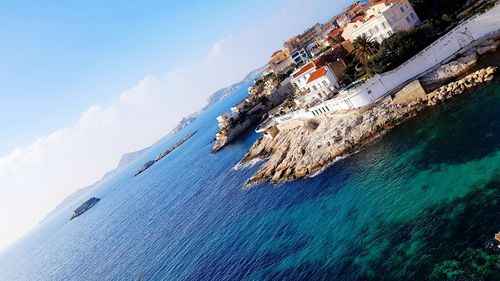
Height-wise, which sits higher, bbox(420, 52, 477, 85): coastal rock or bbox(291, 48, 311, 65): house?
bbox(291, 48, 311, 65): house

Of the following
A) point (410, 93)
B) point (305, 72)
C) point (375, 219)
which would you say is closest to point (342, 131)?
point (410, 93)

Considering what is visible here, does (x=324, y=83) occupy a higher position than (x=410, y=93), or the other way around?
(x=324, y=83)

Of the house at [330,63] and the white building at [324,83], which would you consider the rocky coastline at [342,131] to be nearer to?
the white building at [324,83]

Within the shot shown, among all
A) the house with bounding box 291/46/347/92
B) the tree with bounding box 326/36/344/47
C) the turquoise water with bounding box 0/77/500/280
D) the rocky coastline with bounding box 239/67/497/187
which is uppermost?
the tree with bounding box 326/36/344/47

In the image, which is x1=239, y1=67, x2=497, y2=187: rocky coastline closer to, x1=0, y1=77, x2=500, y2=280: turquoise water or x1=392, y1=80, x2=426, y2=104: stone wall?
x1=392, y1=80, x2=426, y2=104: stone wall

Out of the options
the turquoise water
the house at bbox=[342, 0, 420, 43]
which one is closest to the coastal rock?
the turquoise water

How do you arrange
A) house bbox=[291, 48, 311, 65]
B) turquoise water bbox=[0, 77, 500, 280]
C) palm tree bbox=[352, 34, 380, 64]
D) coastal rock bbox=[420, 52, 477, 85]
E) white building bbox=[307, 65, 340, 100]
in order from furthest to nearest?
house bbox=[291, 48, 311, 65]
white building bbox=[307, 65, 340, 100]
palm tree bbox=[352, 34, 380, 64]
coastal rock bbox=[420, 52, 477, 85]
turquoise water bbox=[0, 77, 500, 280]

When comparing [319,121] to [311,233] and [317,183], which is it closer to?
[317,183]

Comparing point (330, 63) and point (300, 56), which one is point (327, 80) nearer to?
point (330, 63)

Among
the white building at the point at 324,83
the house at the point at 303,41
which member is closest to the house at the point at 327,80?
the white building at the point at 324,83
